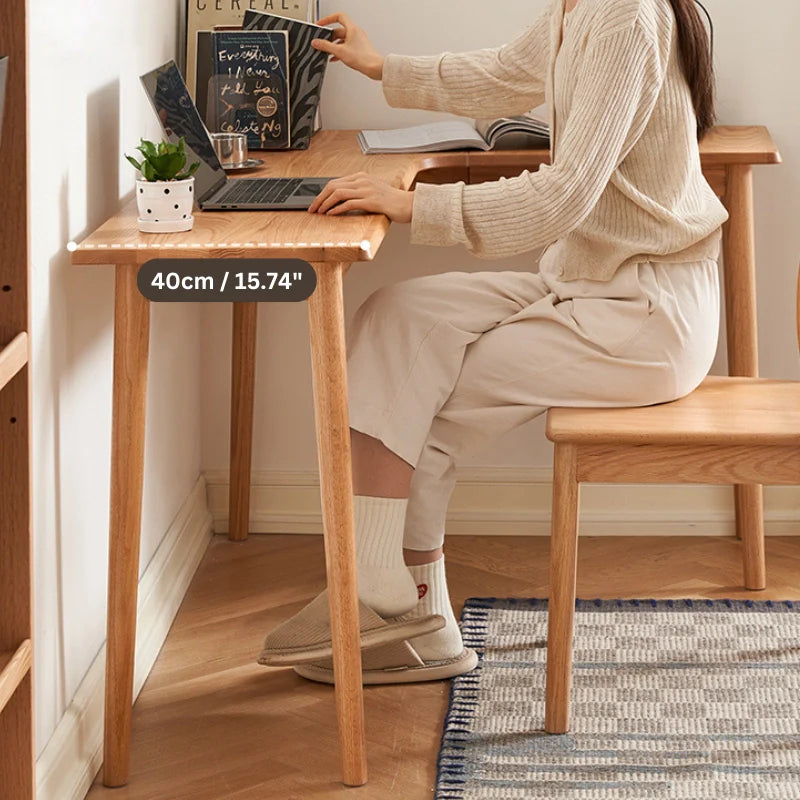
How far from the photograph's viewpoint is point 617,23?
172 cm

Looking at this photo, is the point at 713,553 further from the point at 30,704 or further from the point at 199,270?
the point at 30,704

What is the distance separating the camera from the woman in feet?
5.74

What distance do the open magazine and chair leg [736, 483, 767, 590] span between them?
711 millimetres

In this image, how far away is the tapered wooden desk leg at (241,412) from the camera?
2488 mm

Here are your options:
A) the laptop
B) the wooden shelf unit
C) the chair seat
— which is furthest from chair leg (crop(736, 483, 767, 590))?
the wooden shelf unit

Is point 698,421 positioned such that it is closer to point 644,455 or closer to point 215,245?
point 644,455

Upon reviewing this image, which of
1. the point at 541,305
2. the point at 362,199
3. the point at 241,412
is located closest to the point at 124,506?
the point at 362,199

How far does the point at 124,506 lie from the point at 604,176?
750 millimetres

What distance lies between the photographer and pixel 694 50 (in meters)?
1.79

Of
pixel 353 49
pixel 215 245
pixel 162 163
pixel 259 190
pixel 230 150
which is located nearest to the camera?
pixel 215 245

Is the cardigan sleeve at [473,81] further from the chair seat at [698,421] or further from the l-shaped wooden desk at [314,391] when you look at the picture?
the chair seat at [698,421]

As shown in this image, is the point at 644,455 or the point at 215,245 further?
the point at 644,455

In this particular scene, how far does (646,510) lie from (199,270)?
54.1 inches

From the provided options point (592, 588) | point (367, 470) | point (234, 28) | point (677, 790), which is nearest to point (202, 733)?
point (367, 470)
